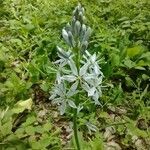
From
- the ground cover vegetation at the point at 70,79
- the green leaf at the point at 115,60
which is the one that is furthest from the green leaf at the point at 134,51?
the green leaf at the point at 115,60

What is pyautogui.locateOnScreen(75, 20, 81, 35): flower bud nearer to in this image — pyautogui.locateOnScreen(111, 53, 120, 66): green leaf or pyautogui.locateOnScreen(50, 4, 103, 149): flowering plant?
pyautogui.locateOnScreen(50, 4, 103, 149): flowering plant

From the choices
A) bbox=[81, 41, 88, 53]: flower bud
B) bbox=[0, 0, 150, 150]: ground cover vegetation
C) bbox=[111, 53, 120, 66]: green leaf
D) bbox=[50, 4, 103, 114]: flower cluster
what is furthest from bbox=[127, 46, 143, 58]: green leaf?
bbox=[81, 41, 88, 53]: flower bud

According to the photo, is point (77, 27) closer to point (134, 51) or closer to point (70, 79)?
point (70, 79)

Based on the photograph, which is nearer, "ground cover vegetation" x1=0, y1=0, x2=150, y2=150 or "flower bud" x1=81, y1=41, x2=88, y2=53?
"flower bud" x1=81, y1=41, x2=88, y2=53

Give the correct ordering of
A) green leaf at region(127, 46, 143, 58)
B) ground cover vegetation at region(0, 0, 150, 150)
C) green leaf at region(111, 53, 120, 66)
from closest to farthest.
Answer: ground cover vegetation at region(0, 0, 150, 150) → green leaf at region(111, 53, 120, 66) → green leaf at region(127, 46, 143, 58)

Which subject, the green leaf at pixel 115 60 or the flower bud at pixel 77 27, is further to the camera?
the green leaf at pixel 115 60

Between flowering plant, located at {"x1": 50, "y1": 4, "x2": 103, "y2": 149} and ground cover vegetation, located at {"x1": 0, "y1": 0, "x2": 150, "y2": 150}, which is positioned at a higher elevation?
flowering plant, located at {"x1": 50, "y1": 4, "x2": 103, "y2": 149}

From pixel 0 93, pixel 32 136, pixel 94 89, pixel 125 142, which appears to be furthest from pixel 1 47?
pixel 94 89

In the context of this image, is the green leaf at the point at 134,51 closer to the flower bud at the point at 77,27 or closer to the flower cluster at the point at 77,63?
the flower cluster at the point at 77,63
